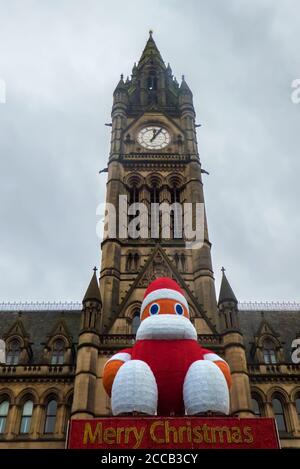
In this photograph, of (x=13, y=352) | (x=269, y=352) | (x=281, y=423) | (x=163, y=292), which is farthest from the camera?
(x=269, y=352)

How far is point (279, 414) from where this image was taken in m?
23.0

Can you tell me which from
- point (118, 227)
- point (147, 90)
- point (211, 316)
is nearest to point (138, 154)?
point (118, 227)

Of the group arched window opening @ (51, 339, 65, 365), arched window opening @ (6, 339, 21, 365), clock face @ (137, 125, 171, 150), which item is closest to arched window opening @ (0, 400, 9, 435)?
arched window opening @ (6, 339, 21, 365)

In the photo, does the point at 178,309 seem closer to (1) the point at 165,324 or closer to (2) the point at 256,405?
(1) the point at 165,324

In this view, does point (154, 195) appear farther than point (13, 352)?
Yes

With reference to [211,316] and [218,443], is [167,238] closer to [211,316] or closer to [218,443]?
[211,316]

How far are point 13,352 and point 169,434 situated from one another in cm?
1662

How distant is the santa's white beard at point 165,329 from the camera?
44.3 ft

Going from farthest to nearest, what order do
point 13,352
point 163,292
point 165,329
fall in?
point 13,352 → point 163,292 → point 165,329

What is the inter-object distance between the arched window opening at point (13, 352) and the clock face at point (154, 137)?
18.6 meters

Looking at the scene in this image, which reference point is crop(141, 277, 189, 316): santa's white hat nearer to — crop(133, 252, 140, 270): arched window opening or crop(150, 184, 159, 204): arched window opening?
crop(133, 252, 140, 270): arched window opening

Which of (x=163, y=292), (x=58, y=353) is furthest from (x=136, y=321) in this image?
(x=163, y=292)

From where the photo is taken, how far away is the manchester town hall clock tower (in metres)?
21.9

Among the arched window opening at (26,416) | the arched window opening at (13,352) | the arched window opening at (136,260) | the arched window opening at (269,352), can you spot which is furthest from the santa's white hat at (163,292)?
the arched window opening at (13,352)
